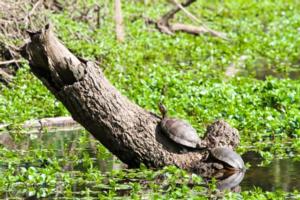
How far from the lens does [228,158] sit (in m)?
10.9

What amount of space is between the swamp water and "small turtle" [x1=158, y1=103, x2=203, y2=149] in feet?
1.82

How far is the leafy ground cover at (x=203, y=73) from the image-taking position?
13.6 meters

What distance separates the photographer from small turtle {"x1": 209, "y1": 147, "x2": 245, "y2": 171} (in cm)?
1091

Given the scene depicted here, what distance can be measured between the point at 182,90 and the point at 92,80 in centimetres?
554

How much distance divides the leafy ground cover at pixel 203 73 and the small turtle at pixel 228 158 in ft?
2.77

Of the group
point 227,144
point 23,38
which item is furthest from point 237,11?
point 227,144

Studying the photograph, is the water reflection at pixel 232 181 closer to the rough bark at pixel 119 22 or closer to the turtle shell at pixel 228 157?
the turtle shell at pixel 228 157

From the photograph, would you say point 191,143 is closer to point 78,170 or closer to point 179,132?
point 179,132

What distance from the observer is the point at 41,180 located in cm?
1026

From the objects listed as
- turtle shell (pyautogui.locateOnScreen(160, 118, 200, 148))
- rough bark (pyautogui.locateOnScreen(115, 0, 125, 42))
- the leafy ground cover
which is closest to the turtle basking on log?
turtle shell (pyautogui.locateOnScreen(160, 118, 200, 148))

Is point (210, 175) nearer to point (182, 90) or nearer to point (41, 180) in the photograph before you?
point (41, 180)

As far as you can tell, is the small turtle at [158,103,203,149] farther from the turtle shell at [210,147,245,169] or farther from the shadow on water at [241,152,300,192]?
the shadow on water at [241,152,300,192]

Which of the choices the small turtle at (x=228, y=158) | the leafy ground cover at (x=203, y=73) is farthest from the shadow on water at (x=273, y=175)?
the leafy ground cover at (x=203, y=73)

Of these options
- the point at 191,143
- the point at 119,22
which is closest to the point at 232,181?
the point at 191,143
